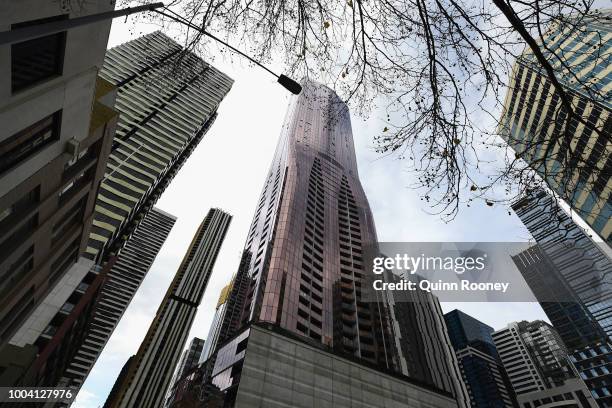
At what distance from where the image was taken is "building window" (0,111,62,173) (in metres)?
10.2

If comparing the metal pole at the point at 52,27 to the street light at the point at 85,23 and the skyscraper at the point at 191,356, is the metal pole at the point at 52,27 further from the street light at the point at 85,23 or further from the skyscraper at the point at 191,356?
the skyscraper at the point at 191,356

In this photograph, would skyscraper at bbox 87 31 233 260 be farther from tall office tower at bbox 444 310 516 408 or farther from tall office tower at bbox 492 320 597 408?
tall office tower at bbox 444 310 516 408

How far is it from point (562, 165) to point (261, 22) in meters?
5.67

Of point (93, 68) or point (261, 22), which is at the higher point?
point (93, 68)

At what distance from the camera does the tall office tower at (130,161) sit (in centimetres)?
3848

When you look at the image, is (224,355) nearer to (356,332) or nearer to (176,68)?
(356,332)

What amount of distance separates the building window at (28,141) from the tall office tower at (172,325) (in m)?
103

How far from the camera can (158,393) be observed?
93.4m

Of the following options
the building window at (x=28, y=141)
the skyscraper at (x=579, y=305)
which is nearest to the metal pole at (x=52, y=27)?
the building window at (x=28, y=141)

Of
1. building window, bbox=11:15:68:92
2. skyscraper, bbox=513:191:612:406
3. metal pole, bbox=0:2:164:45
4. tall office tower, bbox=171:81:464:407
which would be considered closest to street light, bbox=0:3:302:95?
metal pole, bbox=0:2:164:45

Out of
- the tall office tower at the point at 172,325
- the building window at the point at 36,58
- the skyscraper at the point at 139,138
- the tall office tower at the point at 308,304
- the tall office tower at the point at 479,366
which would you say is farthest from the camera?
the tall office tower at the point at 479,366

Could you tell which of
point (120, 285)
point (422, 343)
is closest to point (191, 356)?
point (120, 285)

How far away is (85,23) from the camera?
4488 mm

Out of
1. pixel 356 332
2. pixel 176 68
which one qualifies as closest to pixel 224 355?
pixel 356 332
